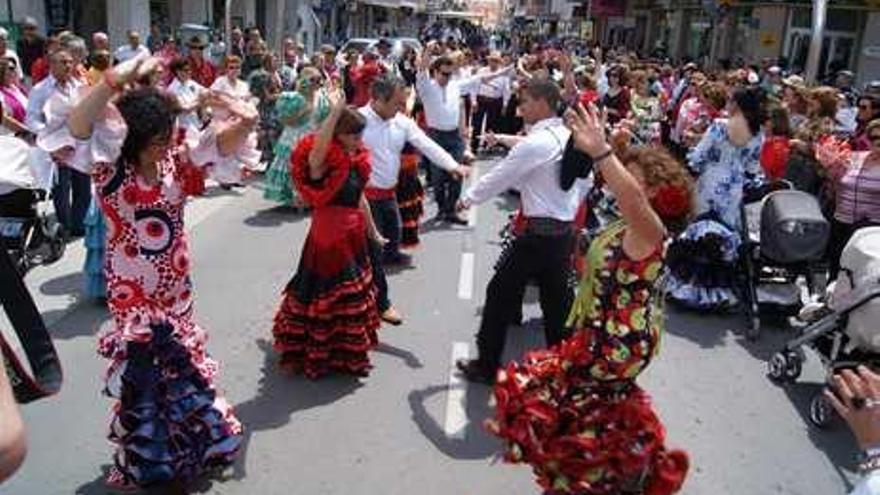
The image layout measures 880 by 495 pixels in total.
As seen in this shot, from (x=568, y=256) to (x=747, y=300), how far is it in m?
2.72

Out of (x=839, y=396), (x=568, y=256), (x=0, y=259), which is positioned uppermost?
(x=0, y=259)

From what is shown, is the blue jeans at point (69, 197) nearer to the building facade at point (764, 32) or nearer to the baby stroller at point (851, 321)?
the baby stroller at point (851, 321)

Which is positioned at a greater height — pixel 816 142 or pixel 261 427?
pixel 816 142

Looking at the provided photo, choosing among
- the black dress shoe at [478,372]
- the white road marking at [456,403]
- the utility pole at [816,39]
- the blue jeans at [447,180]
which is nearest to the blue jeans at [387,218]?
the white road marking at [456,403]

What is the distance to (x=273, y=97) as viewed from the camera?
518 inches

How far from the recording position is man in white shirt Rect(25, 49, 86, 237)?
8.21m

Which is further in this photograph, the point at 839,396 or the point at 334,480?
the point at 334,480

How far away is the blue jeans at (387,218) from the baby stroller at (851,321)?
3604mm

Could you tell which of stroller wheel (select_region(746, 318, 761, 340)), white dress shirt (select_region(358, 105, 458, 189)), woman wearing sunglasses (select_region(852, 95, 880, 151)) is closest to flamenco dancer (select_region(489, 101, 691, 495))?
stroller wheel (select_region(746, 318, 761, 340))

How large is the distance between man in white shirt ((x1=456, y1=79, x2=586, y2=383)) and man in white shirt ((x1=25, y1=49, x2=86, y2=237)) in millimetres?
4442

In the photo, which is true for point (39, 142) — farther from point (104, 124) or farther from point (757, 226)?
point (757, 226)

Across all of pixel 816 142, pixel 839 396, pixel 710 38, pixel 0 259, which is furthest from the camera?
pixel 710 38

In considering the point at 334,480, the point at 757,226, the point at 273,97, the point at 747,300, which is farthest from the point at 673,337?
the point at 273,97

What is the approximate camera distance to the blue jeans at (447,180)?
10.8 m
